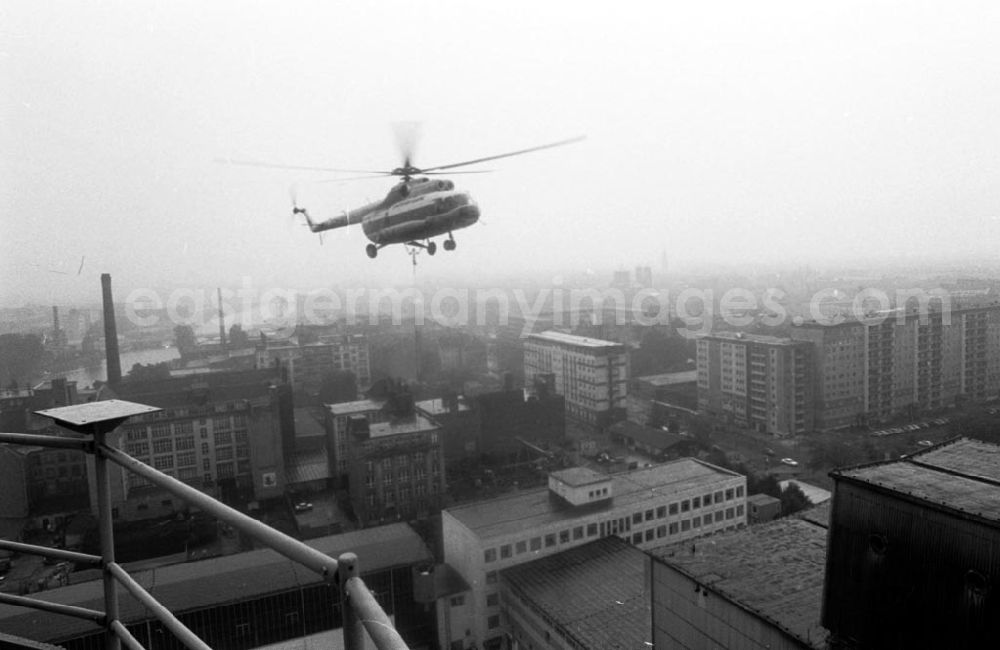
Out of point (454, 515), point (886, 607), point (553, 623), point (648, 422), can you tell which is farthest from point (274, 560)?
point (648, 422)

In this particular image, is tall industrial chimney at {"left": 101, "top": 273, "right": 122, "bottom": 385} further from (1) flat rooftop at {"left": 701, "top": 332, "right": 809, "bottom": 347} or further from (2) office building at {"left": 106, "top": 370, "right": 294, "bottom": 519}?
(1) flat rooftop at {"left": 701, "top": 332, "right": 809, "bottom": 347}

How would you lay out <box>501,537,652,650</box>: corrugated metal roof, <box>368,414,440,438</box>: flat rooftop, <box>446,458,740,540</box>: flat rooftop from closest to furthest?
<box>501,537,652,650</box>: corrugated metal roof < <box>446,458,740,540</box>: flat rooftop < <box>368,414,440,438</box>: flat rooftop

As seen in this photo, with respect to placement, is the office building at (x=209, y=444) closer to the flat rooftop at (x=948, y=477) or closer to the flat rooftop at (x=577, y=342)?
the flat rooftop at (x=577, y=342)

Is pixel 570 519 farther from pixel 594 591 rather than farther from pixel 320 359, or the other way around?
pixel 320 359

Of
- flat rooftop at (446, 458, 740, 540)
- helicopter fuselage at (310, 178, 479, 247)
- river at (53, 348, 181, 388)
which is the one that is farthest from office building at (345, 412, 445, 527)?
river at (53, 348, 181, 388)

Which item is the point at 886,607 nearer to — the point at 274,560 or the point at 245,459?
the point at 274,560
